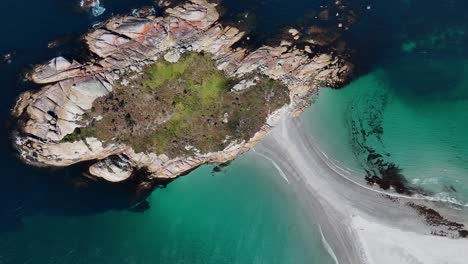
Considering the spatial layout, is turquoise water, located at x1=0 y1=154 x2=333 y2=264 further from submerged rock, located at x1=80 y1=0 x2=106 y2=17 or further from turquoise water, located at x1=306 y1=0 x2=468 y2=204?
submerged rock, located at x1=80 y1=0 x2=106 y2=17

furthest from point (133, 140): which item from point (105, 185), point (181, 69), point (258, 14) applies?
point (258, 14)

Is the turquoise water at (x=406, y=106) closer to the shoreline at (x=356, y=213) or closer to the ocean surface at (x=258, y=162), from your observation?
the ocean surface at (x=258, y=162)

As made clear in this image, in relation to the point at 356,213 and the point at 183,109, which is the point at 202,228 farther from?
the point at 356,213

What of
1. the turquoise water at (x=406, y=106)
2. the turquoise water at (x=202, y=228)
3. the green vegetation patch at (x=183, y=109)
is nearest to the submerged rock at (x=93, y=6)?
the green vegetation patch at (x=183, y=109)

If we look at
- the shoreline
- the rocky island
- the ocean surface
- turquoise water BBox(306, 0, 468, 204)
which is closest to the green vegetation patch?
the rocky island

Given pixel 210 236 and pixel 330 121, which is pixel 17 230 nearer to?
pixel 210 236
